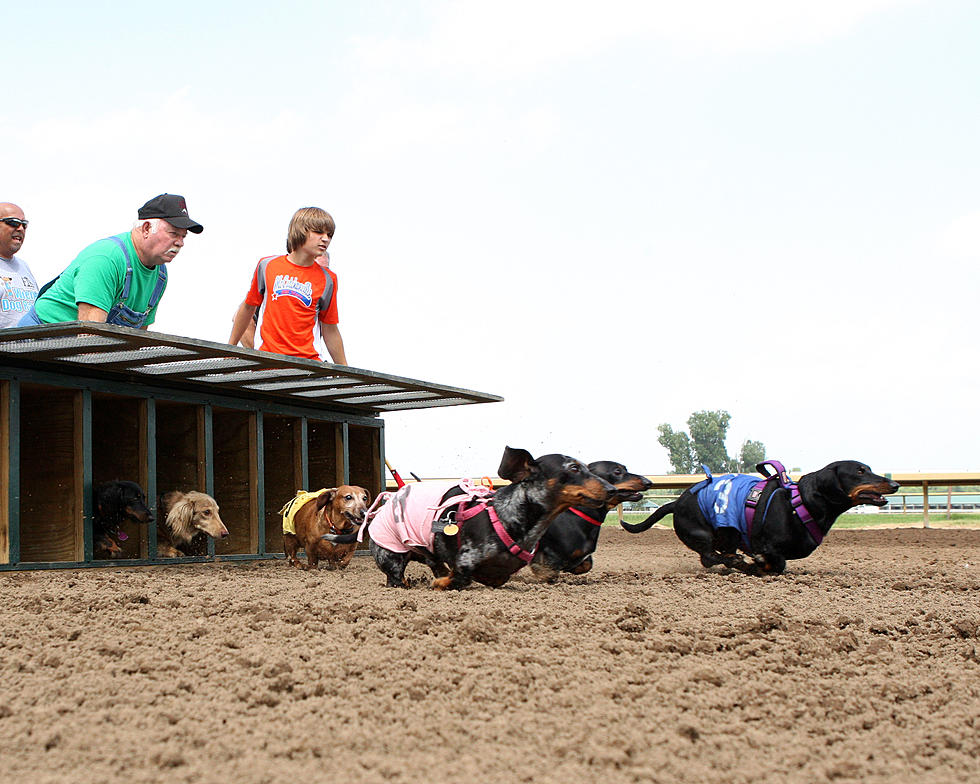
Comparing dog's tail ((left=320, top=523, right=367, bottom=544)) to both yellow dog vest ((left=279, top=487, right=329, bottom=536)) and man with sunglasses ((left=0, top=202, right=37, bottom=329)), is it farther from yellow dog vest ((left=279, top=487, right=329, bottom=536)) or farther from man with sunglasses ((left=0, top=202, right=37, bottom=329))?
man with sunglasses ((left=0, top=202, right=37, bottom=329))

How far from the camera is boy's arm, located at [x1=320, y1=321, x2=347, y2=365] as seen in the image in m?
8.41

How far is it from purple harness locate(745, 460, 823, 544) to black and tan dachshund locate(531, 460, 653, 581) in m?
1.18

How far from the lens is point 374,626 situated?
413 centimetres

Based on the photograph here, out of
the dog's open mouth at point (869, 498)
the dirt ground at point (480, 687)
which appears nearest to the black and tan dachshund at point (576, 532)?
the dirt ground at point (480, 687)

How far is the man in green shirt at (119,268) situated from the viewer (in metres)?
6.56

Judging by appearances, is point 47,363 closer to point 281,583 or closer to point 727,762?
point 281,583

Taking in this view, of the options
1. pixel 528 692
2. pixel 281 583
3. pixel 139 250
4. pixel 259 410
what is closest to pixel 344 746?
pixel 528 692

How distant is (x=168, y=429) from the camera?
922 cm

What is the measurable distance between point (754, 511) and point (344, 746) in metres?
5.33

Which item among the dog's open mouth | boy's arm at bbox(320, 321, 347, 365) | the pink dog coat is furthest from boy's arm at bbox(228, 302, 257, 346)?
the dog's open mouth

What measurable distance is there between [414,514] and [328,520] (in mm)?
1764

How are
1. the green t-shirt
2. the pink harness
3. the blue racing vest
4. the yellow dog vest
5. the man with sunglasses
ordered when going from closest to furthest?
1. the pink harness
2. the green t-shirt
3. the man with sunglasses
4. the blue racing vest
5. the yellow dog vest

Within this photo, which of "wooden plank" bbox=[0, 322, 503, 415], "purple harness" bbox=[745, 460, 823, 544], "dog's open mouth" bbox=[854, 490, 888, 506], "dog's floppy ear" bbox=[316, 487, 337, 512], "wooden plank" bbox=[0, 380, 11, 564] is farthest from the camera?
"dog's floppy ear" bbox=[316, 487, 337, 512]

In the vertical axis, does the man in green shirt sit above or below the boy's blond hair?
below
